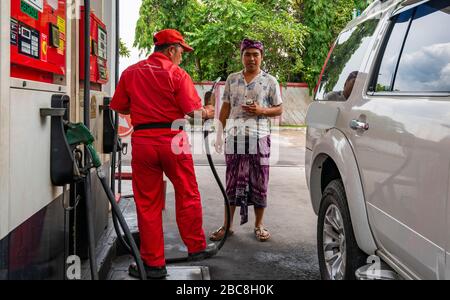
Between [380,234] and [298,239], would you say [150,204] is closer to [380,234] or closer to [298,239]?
[380,234]

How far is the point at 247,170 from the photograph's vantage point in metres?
4.82

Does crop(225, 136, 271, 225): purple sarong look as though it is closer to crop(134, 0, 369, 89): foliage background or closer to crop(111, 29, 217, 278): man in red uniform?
crop(111, 29, 217, 278): man in red uniform

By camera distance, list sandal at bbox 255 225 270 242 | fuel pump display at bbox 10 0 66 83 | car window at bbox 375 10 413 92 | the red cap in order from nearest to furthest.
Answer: fuel pump display at bbox 10 0 66 83 → car window at bbox 375 10 413 92 → the red cap → sandal at bbox 255 225 270 242

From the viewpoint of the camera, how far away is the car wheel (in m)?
2.90

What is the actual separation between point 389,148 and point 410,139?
203 mm

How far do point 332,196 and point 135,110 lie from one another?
4.85ft

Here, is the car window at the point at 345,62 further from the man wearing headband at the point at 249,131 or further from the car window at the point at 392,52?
the man wearing headband at the point at 249,131

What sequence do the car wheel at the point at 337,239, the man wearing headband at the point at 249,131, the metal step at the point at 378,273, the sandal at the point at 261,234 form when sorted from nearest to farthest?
the metal step at the point at 378,273 < the car wheel at the point at 337,239 < the man wearing headband at the point at 249,131 < the sandal at the point at 261,234

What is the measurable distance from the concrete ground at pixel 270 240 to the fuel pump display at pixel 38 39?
1.84 metres

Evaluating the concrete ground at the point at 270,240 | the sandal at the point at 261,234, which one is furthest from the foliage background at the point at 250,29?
the sandal at the point at 261,234

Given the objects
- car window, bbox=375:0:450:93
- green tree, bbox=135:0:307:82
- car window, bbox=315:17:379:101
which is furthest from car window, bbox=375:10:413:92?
green tree, bbox=135:0:307:82

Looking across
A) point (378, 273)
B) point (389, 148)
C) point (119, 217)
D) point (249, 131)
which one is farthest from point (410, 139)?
point (249, 131)

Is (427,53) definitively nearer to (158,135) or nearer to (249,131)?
(158,135)

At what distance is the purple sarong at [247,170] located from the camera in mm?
4801
